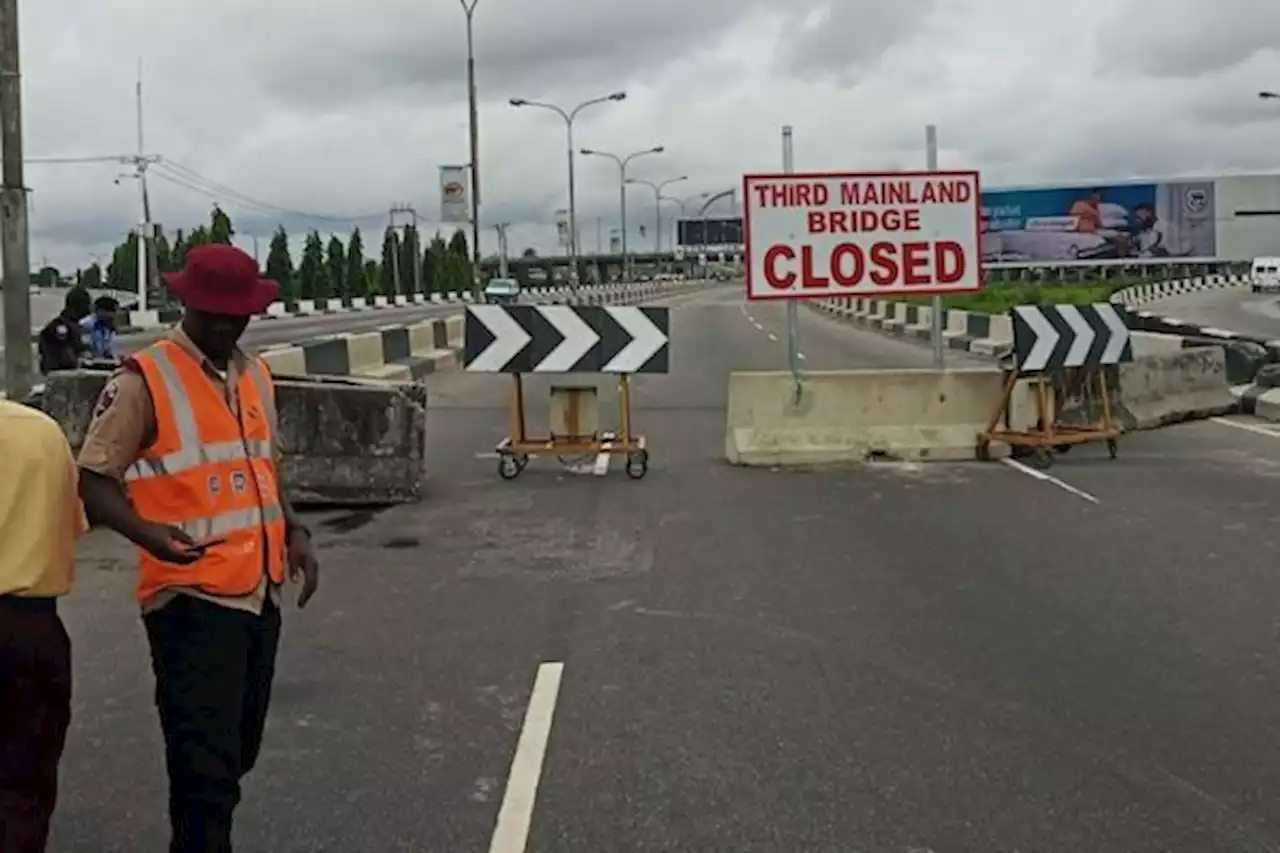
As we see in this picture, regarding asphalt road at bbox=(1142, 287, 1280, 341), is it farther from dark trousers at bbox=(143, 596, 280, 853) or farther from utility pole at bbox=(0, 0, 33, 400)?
dark trousers at bbox=(143, 596, 280, 853)

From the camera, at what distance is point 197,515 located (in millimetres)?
4125

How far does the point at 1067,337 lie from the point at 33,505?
12256mm

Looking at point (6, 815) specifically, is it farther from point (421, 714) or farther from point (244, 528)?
point (421, 714)

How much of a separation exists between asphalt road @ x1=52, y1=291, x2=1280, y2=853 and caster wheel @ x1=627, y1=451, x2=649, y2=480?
1.03 meters

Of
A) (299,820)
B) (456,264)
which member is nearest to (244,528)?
(299,820)

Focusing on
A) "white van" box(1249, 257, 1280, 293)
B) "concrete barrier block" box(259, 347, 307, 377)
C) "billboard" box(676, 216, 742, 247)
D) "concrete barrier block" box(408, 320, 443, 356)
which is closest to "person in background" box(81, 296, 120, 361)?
"concrete barrier block" box(259, 347, 307, 377)

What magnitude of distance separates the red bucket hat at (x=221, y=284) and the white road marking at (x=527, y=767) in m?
1.85

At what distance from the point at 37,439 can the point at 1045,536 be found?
313 inches

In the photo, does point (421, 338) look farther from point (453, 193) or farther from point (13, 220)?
point (453, 193)

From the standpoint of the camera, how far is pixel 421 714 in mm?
6512

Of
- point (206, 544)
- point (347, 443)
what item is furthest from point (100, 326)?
point (206, 544)

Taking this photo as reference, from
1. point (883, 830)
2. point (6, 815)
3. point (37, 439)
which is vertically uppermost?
point (37, 439)

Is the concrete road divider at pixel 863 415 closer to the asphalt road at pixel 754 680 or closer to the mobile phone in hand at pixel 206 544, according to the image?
the asphalt road at pixel 754 680

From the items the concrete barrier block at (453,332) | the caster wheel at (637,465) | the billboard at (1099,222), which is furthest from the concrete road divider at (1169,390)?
the billboard at (1099,222)
